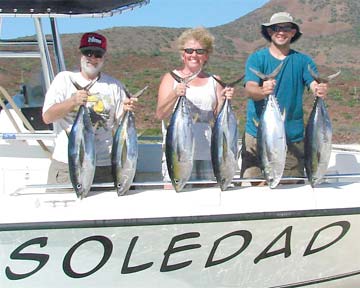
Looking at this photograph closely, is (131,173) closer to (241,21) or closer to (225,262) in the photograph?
(225,262)

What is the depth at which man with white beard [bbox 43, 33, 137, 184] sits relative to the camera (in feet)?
13.6

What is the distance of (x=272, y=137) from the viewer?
397 cm

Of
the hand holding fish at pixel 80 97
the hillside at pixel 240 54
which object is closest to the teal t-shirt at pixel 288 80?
the hand holding fish at pixel 80 97

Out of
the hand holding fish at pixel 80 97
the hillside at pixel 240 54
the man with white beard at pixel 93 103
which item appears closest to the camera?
the hand holding fish at pixel 80 97

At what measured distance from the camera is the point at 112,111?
13.9ft

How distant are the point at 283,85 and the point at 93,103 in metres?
1.24

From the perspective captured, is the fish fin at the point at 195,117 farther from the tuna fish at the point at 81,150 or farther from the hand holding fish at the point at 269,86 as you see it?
the tuna fish at the point at 81,150

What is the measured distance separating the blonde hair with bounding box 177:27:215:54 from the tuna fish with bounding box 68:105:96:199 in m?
0.87

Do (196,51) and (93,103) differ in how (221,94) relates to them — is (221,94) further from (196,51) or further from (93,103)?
(93,103)

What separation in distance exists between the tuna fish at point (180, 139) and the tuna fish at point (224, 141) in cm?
14

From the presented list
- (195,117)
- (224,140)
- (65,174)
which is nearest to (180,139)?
(224,140)

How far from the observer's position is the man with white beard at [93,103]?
4.13 metres

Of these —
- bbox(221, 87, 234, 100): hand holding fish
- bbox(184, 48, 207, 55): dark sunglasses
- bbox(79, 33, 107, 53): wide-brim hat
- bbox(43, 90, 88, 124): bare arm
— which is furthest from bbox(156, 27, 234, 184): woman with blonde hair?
bbox(43, 90, 88, 124): bare arm

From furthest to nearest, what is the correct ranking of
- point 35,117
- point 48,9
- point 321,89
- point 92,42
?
1. point 35,117
2. point 48,9
3. point 92,42
4. point 321,89
